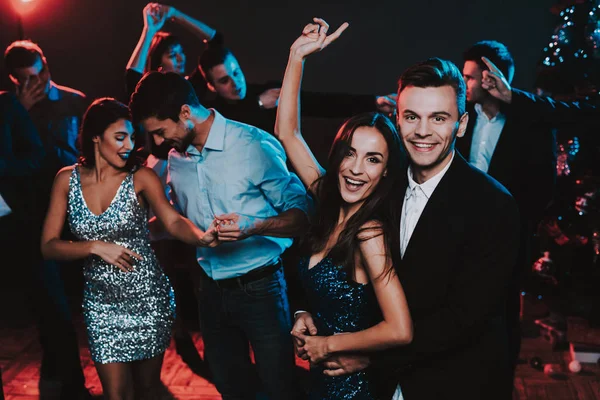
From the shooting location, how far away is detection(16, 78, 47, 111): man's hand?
326 cm

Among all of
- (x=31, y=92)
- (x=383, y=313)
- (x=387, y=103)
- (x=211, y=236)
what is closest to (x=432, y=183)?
(x=383, y=313)

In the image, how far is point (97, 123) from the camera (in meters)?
2.25

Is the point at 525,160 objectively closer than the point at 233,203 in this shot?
No

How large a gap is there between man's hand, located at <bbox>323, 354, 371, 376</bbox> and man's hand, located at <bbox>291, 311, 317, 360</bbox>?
92 millimetres

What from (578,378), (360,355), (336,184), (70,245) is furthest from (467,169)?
(578,378)

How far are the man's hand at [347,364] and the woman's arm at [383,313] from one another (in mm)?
32

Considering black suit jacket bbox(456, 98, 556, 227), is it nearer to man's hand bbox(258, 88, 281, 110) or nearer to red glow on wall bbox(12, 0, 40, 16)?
man's hand bbox(258, 88, 281, 110)

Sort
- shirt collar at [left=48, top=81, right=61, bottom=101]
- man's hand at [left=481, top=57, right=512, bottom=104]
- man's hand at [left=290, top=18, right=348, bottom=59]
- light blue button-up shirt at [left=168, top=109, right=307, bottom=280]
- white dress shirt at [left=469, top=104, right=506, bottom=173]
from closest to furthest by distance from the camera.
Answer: man's hand at [left=290, top=18, right=348, bottom=59] < light blue button-up shirt at [left=168, top=109, right=307, bottom=280] < man's hand at [left=481, top=57, right=512, bottom=104] < white dress shirt at [left=469, top=104, right=506, bottom=173] < shirt collar at [left=48, top=81, right=61, bottom=101]

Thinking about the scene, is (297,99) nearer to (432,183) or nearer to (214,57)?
(432,183)

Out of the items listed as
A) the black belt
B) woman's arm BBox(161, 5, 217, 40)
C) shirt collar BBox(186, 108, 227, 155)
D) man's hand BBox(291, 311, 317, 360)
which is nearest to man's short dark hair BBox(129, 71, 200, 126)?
shirt collar BBox(186, 108, 227, 155)

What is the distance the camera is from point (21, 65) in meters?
3.22

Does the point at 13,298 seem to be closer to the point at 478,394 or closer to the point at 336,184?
the point at 336,184

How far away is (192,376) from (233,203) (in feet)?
4.88

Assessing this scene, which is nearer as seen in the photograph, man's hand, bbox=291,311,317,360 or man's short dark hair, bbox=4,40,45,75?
man's hand, bbox=291,311,317,360
